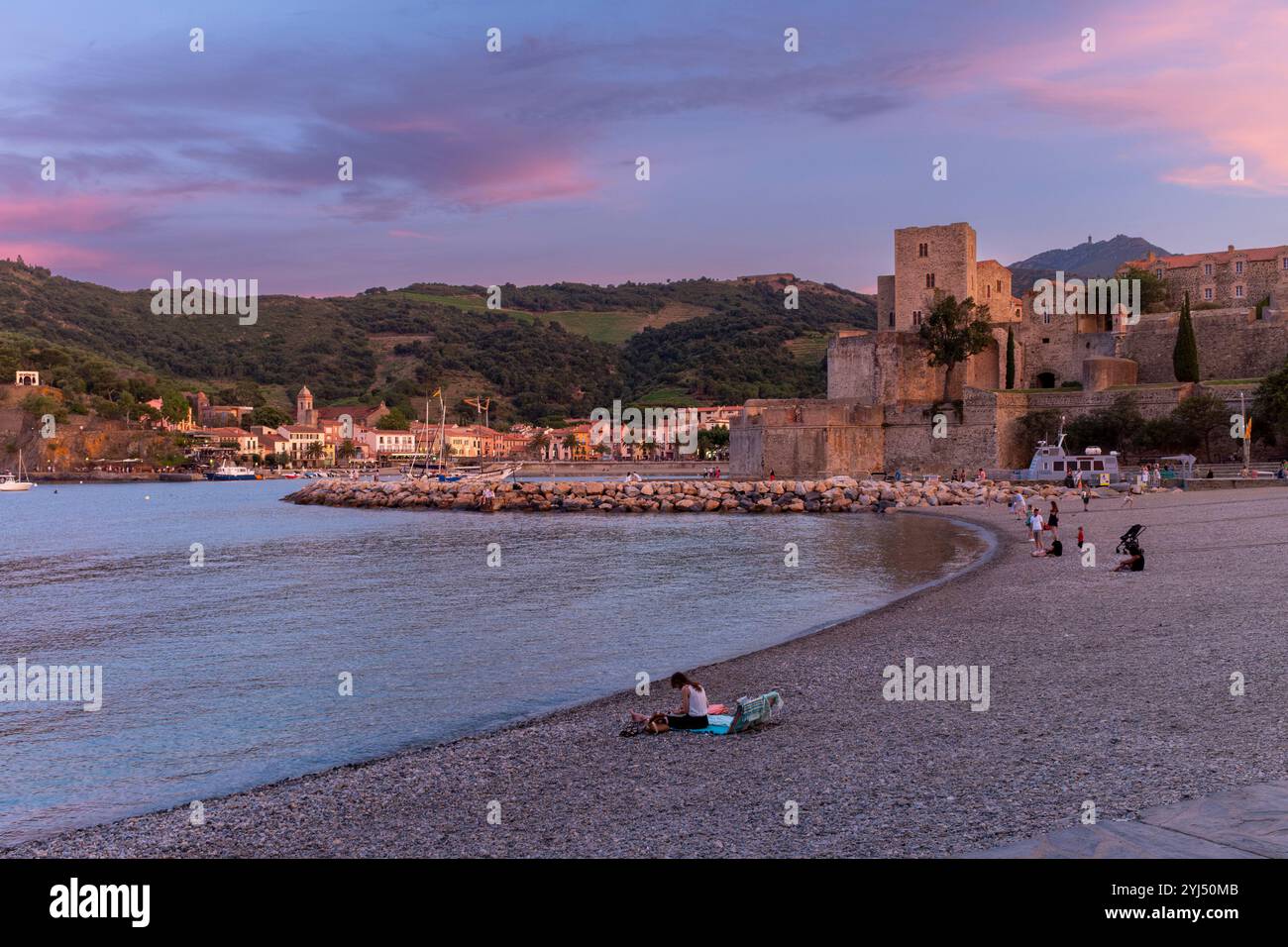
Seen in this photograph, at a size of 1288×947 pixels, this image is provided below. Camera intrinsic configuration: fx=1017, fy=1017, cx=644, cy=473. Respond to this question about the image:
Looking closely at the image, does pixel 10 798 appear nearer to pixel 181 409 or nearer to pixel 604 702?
pixel 604 702

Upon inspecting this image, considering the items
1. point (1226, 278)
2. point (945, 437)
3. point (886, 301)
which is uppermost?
point (1226, 278)

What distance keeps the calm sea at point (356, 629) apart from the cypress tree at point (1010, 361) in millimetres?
20937

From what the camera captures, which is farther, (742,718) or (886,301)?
(886,301)

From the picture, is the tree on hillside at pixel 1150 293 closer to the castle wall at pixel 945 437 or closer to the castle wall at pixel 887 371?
the castle wall at pixel 887 371

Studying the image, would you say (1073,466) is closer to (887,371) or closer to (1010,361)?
(1010,361)

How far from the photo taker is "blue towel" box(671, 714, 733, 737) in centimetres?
792

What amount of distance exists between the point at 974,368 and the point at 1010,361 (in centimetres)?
180

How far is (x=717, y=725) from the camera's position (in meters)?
7.98

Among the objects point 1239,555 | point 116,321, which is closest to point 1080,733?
point 1239,555
